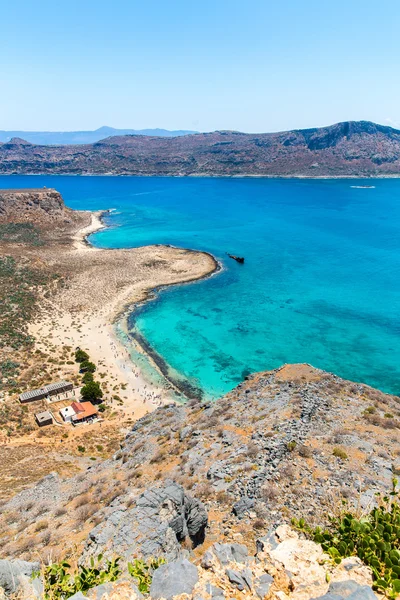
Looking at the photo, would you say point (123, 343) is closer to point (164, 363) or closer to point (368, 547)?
point (164, 363)

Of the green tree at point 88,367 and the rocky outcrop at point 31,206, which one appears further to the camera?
the rocky outcrop at point 31,206

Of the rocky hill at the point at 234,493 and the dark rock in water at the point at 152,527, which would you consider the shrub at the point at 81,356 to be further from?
the dark rock in water at the point at 152,527

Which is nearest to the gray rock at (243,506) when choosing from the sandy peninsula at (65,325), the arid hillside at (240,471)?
the arid hillside at (240,471)

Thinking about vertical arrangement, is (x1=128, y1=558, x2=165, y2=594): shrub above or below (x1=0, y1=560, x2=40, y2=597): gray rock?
below

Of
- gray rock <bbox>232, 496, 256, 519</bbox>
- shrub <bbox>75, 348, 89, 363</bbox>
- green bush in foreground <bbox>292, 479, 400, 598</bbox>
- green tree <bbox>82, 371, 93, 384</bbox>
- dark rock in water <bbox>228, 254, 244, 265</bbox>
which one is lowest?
green tree <bbox>82, 371, 93, 384</bbox>

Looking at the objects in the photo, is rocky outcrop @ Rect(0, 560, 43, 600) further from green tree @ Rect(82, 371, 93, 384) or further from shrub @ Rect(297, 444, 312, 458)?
green tree @ Rect(82, 371, 93, 384)

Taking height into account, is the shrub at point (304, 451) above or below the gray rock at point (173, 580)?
below

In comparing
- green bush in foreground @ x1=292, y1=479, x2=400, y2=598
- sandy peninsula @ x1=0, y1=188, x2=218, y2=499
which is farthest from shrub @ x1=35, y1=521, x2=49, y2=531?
green bush in foreground @ x1=292, y1=479, x2=400, y2=598
